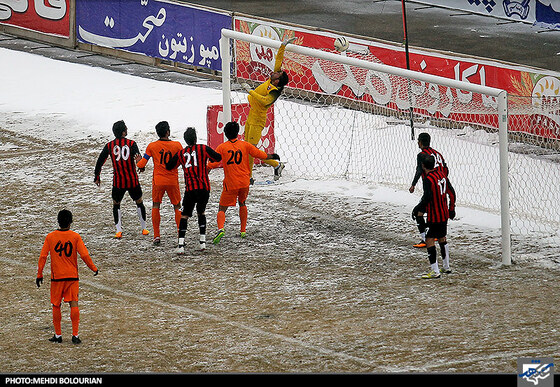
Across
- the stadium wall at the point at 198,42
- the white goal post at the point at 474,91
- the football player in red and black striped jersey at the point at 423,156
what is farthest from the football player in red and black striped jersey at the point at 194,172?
the stadium wall at the point at 198,42

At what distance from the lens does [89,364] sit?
9.76m

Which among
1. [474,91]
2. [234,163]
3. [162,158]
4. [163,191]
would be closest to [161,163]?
[162,158]

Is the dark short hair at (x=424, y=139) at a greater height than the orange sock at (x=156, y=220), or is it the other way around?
the dark short hair at (x=424, y=139)

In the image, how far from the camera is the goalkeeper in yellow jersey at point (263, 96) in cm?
1550

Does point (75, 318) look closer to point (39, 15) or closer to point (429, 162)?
point (429, 162)

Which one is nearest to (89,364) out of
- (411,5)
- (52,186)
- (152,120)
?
(52,186)

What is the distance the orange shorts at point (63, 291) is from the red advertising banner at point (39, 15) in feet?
56.8

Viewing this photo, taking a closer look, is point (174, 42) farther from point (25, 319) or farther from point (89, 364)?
point (89, 364)

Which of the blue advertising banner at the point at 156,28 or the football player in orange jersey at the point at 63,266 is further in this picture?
the blue advertising banner at the point at 156,28

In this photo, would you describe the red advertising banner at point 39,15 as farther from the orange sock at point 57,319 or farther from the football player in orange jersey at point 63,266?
the orange sock at point 57,319

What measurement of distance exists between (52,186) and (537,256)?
8491 millimetres

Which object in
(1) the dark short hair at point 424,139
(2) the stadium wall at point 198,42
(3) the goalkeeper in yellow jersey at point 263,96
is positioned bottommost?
(1) the dark short hair at point 424,139

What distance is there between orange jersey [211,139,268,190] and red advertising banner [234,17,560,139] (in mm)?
3548

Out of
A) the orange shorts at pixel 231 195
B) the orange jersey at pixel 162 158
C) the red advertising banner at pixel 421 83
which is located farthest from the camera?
the red advertising banner at pixel 421 83
